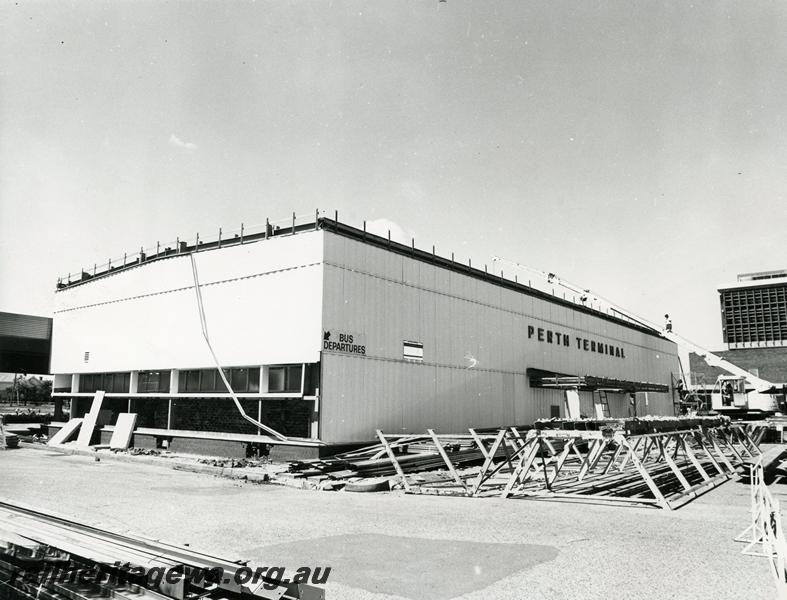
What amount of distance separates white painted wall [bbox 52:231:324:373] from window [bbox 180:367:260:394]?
0.45m

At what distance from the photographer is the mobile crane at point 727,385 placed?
1391 inches

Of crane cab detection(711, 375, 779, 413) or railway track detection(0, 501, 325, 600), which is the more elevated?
crane cab detection(711, 375, 779, 413)

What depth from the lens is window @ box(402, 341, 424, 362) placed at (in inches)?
915

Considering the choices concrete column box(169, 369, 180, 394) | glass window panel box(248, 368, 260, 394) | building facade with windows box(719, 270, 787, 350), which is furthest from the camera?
building facade with windows box(719, 270, 787, 350)

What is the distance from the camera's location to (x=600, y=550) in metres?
7.73

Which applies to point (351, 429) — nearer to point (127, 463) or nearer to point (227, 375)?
point (227, 375)

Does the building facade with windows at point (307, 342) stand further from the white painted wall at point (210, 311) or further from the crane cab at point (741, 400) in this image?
the crane cab at point (741, 400)

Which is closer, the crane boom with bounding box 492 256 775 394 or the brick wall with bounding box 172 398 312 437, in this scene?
the brick wall with bounding box 172 398 312 437

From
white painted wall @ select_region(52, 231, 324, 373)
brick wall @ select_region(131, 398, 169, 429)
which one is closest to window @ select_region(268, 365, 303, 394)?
white painted wall @ select_region(52, 231, 324, 373)

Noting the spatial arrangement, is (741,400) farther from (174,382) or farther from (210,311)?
(174,382)

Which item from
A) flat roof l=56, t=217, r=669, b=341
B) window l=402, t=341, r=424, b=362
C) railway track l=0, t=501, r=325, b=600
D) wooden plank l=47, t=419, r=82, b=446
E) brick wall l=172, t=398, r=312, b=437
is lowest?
wooden plank l=47, t=419, r=82, b=446

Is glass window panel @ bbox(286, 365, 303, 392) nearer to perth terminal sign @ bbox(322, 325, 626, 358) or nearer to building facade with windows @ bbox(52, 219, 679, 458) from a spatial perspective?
building facade with windows @ bbox(52, 219, 679, 458)

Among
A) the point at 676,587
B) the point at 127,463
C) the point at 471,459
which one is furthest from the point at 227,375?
the point at 676,587

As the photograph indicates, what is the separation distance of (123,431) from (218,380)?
6.21m
